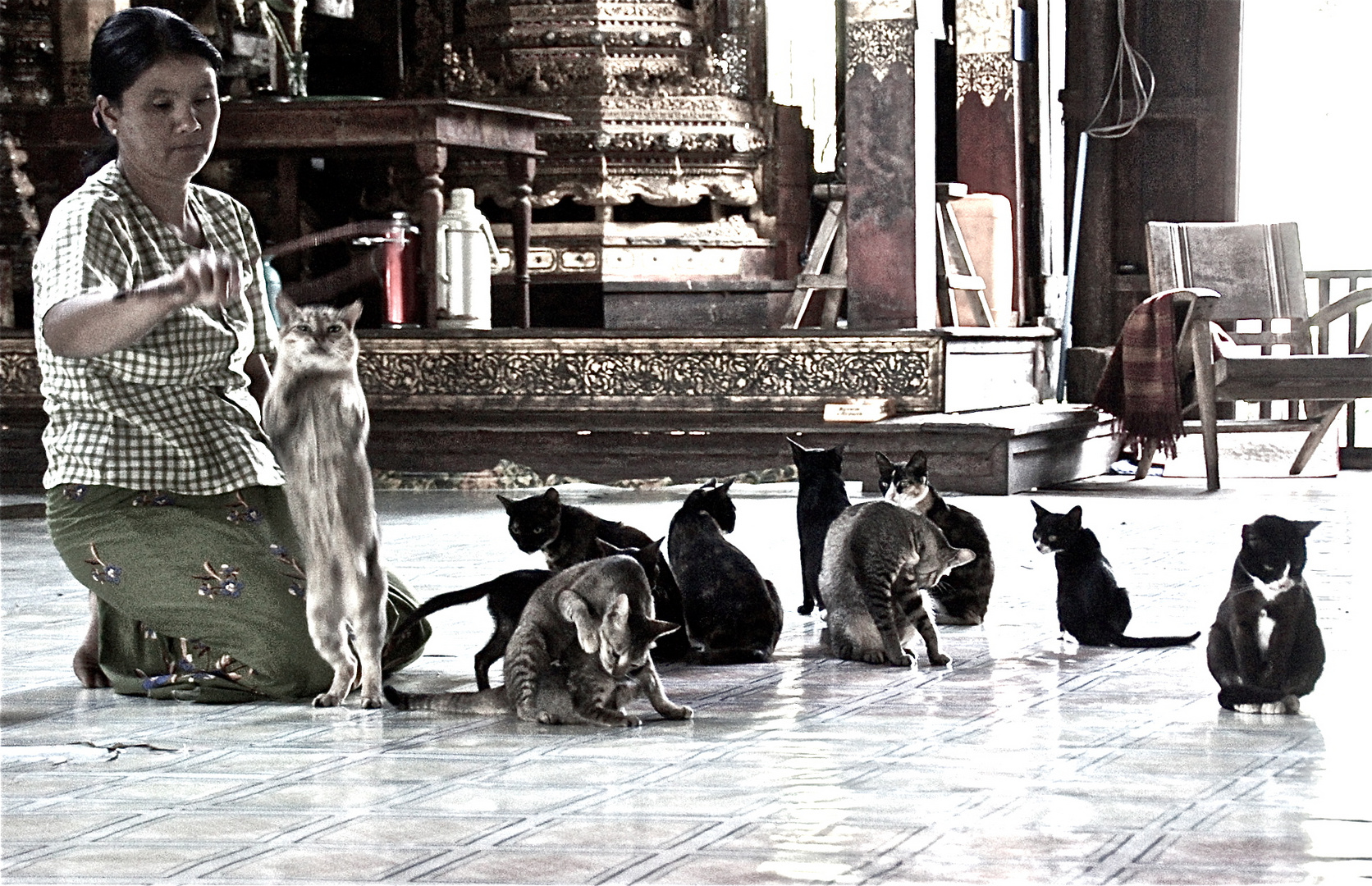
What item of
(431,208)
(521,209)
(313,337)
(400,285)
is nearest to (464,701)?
(313,337)

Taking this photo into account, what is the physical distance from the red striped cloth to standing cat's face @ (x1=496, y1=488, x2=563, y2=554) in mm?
5053

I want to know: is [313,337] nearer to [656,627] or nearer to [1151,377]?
[656,627]

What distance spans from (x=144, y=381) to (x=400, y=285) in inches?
223

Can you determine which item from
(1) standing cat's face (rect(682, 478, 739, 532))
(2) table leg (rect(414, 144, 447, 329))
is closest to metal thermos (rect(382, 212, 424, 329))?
(2) table leg (rect(414, 144, 447, 329))

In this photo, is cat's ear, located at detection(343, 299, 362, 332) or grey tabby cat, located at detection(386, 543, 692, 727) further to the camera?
cat's ear, located at detection(343, 299, 362, 332)

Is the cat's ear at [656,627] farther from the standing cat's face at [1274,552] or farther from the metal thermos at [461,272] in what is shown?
the metal thermos at [461,272]

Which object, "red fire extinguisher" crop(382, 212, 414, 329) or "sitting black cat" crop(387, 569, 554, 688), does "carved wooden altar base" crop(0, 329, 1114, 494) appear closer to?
"red fire extinguisher" crop(382, 212, 414, 329)

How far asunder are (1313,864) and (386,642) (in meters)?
1.86

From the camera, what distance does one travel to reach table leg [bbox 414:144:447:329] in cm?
859

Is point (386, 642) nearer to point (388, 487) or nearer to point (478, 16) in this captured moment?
point (388, 487)

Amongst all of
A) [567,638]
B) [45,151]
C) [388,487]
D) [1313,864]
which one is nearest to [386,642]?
[567,638]

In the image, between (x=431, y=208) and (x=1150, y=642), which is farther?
(x=431, y=208)

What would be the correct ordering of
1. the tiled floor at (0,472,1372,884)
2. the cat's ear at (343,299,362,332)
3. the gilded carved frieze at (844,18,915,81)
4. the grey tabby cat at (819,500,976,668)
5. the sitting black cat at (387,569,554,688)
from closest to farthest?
1. the tiled floor at (0,472,1372,884)
2. the cat's ear at (343,299,362,332)
3. the sitting black cat at (387,569,554,688)
4. the grey tabby cat at (819,500,976,668)
5. the gilded carved frieze at (844,18,915,81)

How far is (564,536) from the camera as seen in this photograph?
3.90 meters
